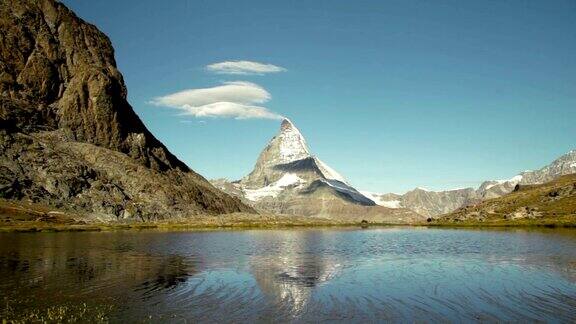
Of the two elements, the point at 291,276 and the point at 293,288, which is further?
the point at 291,276

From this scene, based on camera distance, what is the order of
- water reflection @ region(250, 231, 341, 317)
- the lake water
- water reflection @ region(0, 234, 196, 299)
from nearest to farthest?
the lake water → water reflection @ region(250, 231, 341, 317) → water reflection @ region(0, 234, 196, 299)

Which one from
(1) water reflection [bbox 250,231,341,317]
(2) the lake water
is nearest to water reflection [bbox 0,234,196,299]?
(2) the lake water

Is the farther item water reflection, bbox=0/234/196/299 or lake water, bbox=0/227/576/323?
water reflection, bbox=0/234/196/299

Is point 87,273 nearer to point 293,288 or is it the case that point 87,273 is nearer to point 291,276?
point 291,276

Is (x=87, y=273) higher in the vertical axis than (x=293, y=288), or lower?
higher

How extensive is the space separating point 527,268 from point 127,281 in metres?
49.8

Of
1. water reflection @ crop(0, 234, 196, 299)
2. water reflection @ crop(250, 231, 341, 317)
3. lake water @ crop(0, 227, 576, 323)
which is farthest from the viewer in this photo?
water reflection @ crop(0, 234, 196, 299)

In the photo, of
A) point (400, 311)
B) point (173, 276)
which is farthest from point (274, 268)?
point (400, 311)

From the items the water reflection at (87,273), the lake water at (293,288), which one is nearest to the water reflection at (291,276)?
the lake water at (293,288)

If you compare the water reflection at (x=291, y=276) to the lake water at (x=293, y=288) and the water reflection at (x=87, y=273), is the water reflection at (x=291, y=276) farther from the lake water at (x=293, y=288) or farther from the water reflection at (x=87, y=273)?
the water reflection at (x=87, y=273)

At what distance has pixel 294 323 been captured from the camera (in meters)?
32.8

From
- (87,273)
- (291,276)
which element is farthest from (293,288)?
(87,273)

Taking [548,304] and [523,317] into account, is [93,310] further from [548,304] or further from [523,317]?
[548,304]

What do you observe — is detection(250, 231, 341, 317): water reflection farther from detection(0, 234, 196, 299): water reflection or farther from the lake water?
detection(0, 234, 196, 299): water reflection
